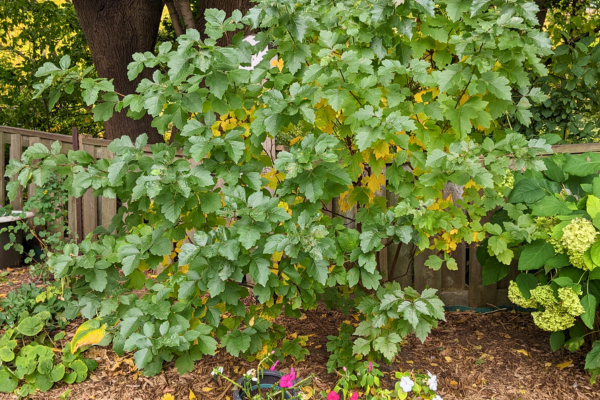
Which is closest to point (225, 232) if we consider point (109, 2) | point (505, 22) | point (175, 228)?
point (175, 228)

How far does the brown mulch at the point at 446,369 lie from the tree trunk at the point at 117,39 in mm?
2412

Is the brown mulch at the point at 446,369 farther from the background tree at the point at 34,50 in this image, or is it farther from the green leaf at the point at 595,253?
the background tree at the point at 34,50

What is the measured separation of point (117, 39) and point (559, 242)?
458 cm

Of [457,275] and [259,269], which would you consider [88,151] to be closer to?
[259,269]

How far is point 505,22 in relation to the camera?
5.17ft

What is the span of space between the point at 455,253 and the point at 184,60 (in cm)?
261

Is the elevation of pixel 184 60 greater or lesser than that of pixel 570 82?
lesser

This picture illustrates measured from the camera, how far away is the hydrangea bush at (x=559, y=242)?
206 centimetres

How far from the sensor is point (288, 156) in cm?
161

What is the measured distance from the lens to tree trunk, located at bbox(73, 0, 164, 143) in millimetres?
4684

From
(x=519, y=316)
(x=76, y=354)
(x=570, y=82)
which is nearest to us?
(x=76, y=354)

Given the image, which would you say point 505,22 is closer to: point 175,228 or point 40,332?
point 175,228

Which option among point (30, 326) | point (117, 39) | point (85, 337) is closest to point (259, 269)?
point (85, 337)

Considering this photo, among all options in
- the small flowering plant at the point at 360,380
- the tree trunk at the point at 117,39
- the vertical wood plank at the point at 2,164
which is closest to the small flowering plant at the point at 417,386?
the small flowering plant at the point at 360,380
